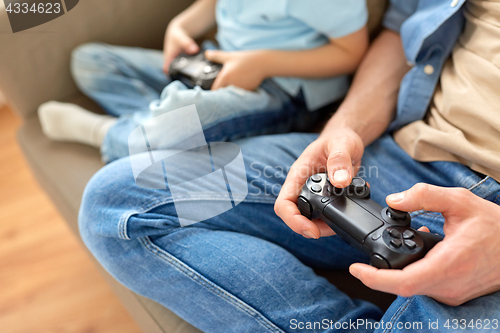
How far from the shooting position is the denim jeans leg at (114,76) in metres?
0.75

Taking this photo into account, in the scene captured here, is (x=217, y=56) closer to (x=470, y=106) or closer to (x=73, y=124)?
(x=73, y=124)

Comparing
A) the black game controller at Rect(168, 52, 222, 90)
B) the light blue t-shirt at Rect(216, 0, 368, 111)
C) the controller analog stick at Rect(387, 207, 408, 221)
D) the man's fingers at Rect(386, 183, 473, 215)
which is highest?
the light blue t-shirt at Rect(216, 0, 368, 111)

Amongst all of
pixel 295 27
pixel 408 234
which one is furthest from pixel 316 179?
pixel 295 27

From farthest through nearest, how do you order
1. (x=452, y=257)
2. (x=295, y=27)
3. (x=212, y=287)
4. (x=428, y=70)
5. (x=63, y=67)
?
1. (x=63, y=67)
2. (x=295, y=27)
3. (x=428, y=70)
4. (x=212, y=287)
5. (x=452, y=257)

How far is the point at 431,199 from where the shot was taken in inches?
13.8

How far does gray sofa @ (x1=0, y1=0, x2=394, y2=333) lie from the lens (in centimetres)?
69

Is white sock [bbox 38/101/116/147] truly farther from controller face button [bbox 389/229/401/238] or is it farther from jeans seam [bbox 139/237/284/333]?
controller face button [bbox 389/229/401/238]

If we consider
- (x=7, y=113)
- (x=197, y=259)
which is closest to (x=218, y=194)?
(x=197, y=259)

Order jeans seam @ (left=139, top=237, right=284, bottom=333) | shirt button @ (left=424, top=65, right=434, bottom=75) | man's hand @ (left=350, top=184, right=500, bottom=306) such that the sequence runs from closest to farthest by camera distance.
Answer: man's hand @ (left=350, top=184, right=500, bottom=306)
jeans seam @ (left=139, top=237, right=284, bottom=333)
shirt button @ (left=424, top=65, right=434, bottom=75)

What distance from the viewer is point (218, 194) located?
1.65ft

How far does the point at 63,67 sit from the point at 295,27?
52cm

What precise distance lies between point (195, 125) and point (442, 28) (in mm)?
403

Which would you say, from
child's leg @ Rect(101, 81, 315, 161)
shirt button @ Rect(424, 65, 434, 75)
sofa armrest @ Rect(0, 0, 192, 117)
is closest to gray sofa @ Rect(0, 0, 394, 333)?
sofa armrest @ Rect(0, 0, 192, 117)

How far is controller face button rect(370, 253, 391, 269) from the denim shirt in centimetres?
29
